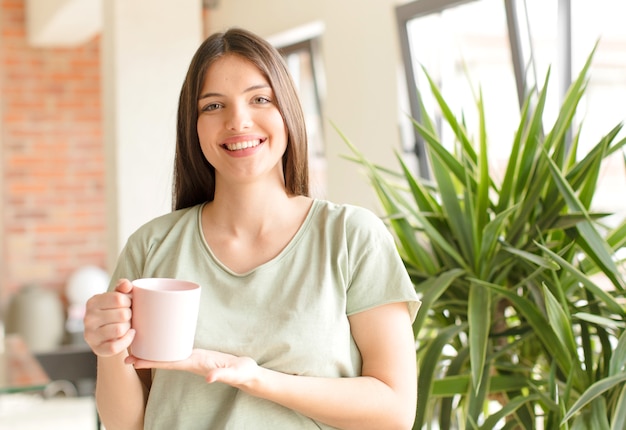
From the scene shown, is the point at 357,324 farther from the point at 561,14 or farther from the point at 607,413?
the point at 561,14

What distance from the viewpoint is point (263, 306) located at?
53.0 inches

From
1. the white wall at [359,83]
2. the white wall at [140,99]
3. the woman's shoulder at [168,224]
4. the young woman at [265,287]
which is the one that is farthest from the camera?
the white wall at [359,83]

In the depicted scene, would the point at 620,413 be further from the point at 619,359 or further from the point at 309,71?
the point at 309,71

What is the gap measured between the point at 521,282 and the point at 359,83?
9.35ft

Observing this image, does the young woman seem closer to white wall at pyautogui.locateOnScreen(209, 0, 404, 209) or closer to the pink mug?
the pink mug

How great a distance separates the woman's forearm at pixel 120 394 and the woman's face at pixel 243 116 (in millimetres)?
340

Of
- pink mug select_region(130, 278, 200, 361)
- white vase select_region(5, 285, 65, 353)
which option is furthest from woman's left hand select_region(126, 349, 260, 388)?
white vase select_region(5, 285, 65, 353)

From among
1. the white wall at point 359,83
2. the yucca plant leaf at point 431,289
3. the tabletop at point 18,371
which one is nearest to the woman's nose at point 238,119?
the yucca plant leaf at point 431,289

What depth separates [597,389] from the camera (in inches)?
69.4

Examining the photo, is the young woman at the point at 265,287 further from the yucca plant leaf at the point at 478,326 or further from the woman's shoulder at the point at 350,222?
the yucca plant leaf at the point at 478,326

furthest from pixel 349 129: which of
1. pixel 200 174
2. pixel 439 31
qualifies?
pixel 200 174

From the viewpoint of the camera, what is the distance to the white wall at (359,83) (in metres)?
4.58

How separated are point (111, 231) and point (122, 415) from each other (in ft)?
10.1

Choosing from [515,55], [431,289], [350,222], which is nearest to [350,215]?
[350,222]
